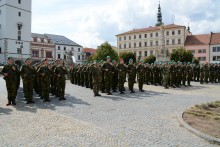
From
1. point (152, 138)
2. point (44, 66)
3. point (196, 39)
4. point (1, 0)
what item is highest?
point (1, 0)

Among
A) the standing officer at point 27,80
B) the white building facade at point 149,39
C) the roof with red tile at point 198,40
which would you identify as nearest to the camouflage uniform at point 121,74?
the standing officer at point 27,80

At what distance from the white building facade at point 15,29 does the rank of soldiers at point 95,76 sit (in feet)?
133

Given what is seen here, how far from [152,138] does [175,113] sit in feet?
9.74

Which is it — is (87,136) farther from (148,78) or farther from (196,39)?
(196,39)

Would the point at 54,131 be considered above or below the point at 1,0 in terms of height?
below

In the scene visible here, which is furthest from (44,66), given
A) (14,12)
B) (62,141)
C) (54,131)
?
(14,12)

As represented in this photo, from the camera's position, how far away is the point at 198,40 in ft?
252

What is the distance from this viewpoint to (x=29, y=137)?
5.67 m

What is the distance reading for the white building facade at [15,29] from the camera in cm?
5566

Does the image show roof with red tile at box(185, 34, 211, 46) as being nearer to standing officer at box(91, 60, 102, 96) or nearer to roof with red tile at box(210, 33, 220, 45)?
roof with red tile at box(210, 33, 220, 45)

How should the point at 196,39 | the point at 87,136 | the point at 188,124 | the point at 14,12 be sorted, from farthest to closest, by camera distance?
the point at 196,39, the point at 14,12, the point at 188,124, the point at 87,136

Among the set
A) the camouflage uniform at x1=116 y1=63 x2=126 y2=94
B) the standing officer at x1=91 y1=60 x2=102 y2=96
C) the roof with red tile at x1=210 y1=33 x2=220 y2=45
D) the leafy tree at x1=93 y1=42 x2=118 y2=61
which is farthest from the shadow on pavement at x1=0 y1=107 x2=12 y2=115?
the roof with red tile at x1=210 y1=33 x2=220 y2=45

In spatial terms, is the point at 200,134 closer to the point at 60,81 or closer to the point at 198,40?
the point at 60,81

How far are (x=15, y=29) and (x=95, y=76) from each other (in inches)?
1992
